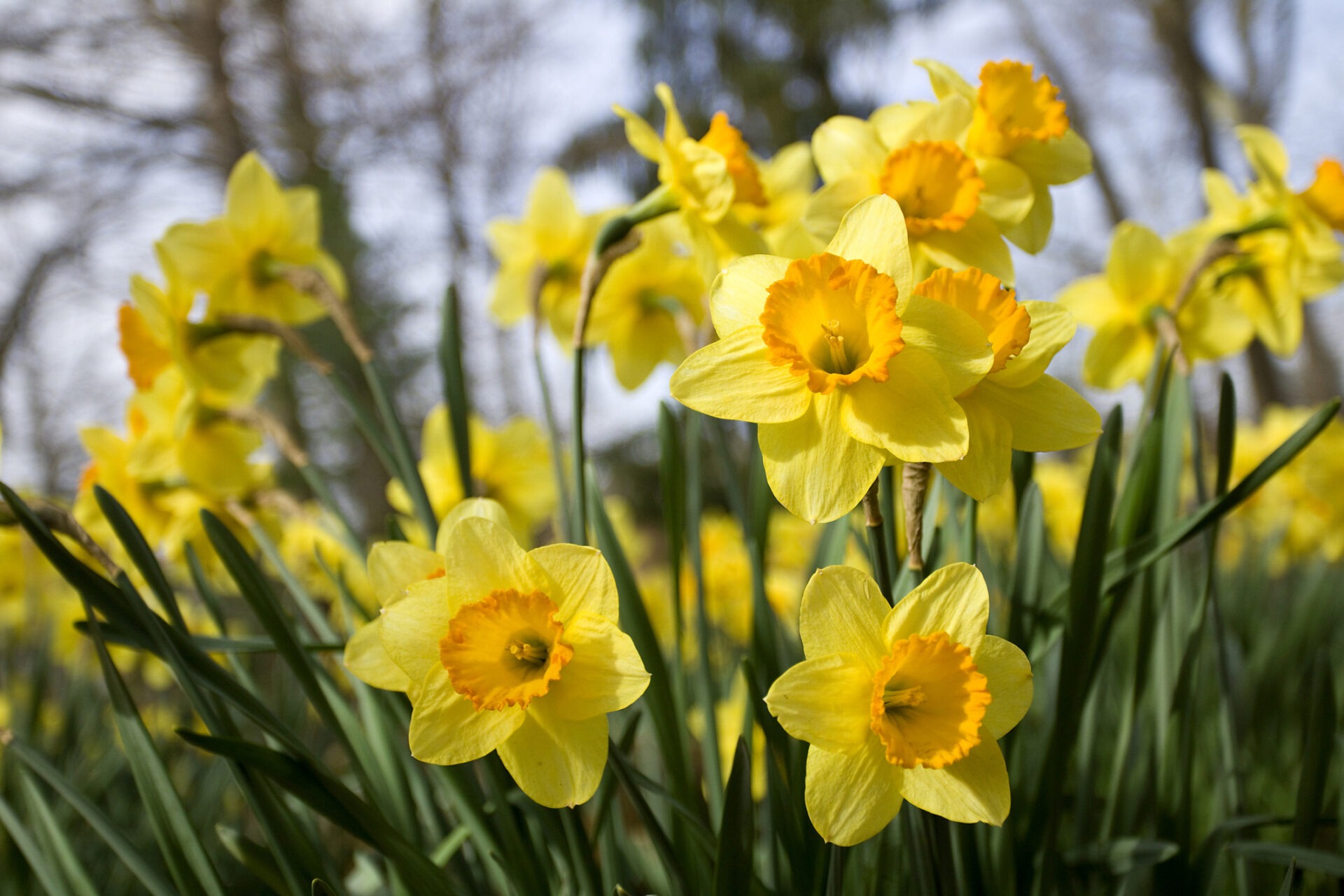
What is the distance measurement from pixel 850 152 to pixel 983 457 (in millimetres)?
368

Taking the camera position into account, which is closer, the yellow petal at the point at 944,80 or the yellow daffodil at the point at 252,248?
the yellow petal at the point at 944,80

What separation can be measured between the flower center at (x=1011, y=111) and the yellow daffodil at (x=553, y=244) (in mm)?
588

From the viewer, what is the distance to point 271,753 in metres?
0.66

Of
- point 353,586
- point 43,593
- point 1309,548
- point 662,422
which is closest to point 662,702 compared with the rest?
point 662,422

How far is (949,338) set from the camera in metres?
0.60

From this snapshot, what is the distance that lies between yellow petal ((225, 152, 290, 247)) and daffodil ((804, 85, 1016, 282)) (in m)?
0.77

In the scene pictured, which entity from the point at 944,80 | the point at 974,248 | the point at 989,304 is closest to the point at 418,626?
the point at 989,304

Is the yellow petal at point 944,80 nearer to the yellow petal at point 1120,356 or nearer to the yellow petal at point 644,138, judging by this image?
the yellow petal at point 644,138

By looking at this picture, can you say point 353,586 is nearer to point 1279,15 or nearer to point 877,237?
point 877,237

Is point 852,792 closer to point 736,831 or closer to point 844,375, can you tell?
point 736,831

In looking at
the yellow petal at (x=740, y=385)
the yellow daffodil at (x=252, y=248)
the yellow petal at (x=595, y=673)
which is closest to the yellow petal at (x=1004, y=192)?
the yellow petal at (x=740, y=385)

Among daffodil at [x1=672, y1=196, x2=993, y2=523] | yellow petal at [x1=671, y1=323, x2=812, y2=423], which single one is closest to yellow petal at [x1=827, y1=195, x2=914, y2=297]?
daffodil at [x1=672, y1=196, x2=993, y2=523]

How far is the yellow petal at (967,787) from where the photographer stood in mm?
582

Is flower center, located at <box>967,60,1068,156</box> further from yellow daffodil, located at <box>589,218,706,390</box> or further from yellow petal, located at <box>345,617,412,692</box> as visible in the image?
yellow petal, located at <box>345,617,412,692</box>
